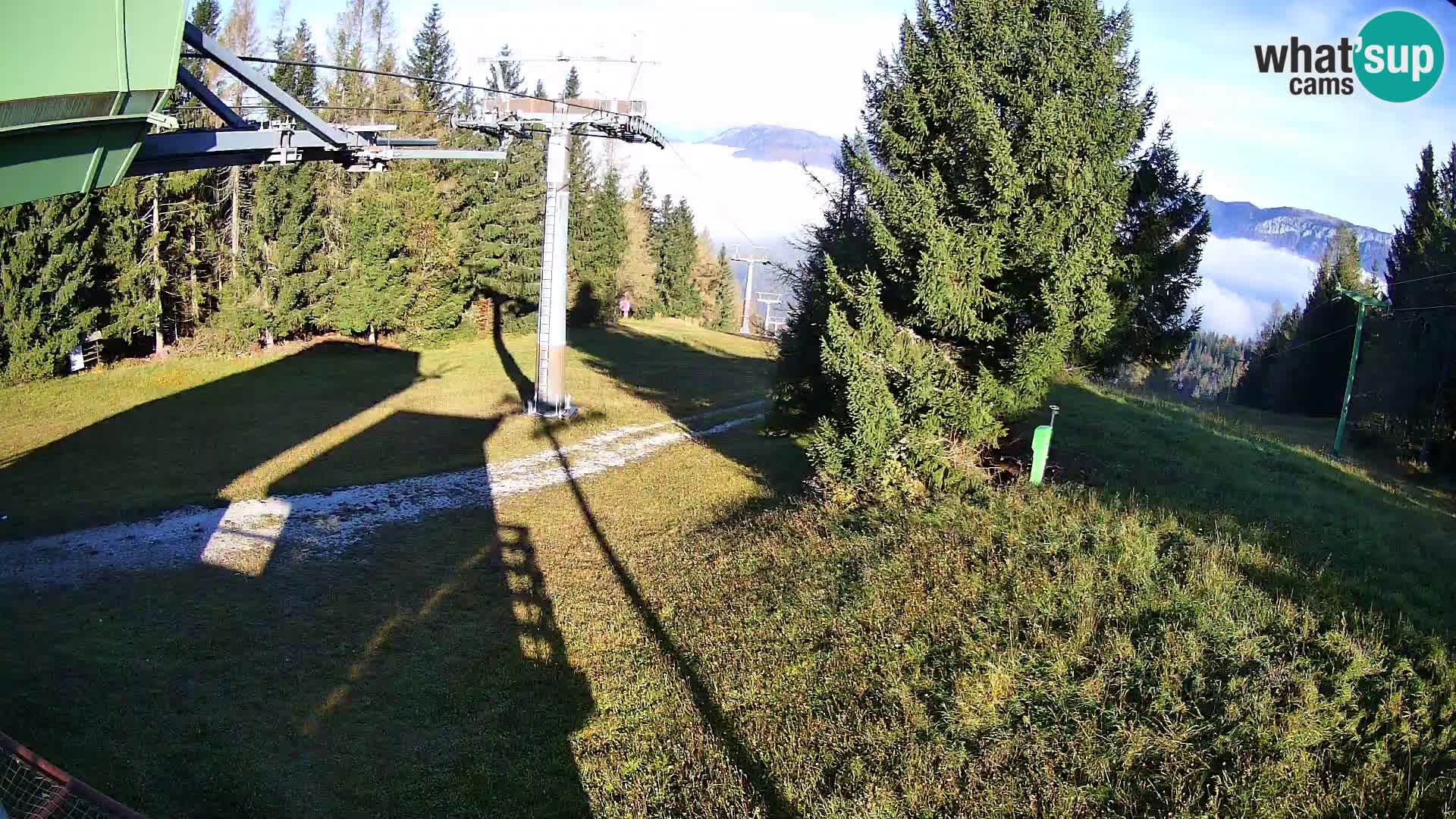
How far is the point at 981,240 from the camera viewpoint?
1327 centimetres

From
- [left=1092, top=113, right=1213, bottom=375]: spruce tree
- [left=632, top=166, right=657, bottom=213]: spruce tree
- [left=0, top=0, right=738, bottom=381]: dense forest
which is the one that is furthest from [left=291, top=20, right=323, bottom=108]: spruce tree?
[left=1092, top=113, right=1213, bottom=375]: spruce tree

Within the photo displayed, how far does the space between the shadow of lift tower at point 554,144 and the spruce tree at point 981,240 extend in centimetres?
1472

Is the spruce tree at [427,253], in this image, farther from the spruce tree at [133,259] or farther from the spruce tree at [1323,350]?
the spruce tree at [1323,350]

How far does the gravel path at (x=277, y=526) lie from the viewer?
46.5 ft

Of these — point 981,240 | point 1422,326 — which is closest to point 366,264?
point 981,240

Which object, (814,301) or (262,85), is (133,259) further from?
(262,85)

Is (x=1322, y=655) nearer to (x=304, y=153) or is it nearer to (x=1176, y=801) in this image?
(x=1176, y=801)

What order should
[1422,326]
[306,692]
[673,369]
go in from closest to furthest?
[306,692], [1422,326], [673,369]

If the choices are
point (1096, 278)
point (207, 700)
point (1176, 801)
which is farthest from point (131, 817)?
point (1096, 278)

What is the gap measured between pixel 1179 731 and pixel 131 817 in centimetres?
689

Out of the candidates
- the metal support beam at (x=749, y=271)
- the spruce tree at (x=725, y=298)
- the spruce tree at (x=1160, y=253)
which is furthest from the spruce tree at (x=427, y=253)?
the spruce tree at (x=725, y=298)

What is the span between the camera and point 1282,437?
93.2ft

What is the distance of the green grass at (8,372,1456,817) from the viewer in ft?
20.2

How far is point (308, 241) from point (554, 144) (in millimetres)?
18605
